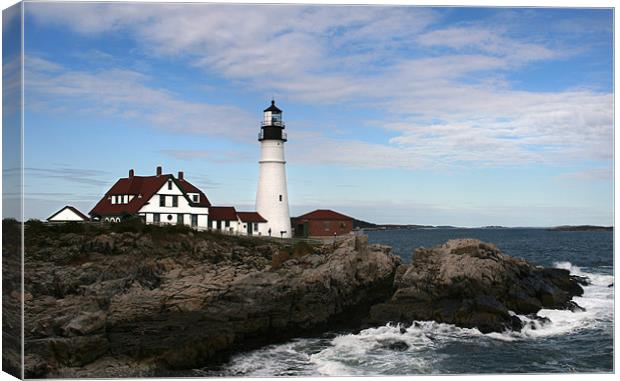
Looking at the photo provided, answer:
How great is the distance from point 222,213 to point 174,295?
1.51m

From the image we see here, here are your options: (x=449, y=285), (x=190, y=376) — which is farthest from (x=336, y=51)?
(x=190, y=376)

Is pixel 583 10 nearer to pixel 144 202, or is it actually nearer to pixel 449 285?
pixel 449 285

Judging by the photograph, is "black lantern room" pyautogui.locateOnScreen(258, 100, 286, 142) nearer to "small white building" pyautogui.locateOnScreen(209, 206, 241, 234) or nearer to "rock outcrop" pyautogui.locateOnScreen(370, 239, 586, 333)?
"small white building" pyautogui.locateOnScreen(209, 206, 241, 234)

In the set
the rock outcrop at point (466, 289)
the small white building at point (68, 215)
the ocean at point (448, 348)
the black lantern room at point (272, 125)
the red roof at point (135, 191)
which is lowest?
the ocean at point (448, 348)

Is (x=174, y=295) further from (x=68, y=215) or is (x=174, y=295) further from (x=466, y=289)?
(x=466, y=289)

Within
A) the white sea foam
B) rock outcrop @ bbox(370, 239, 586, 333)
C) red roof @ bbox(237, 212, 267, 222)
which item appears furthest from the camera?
red roof @ bbox(237, 212, 267, 222)

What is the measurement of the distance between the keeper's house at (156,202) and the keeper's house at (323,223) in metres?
1.50

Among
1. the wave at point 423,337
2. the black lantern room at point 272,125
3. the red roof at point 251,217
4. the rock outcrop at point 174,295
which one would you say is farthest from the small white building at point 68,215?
the wave at point 423,337

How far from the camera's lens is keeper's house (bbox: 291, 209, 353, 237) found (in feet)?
33.9

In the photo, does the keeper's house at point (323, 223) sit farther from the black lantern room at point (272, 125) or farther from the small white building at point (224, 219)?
the black lantern room at point (272, 125)

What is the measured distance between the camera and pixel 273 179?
10445 mm

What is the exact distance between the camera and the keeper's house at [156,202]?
31.6 feet

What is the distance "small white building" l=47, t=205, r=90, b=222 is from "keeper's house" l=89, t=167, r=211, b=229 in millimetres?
146

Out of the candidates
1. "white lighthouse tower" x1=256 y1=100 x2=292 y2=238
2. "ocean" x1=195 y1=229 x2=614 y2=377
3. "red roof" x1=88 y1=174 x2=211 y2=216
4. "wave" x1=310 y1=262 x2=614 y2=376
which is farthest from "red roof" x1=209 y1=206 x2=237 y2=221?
"wave" x1=310 y1=262 x2=614 y2=376
